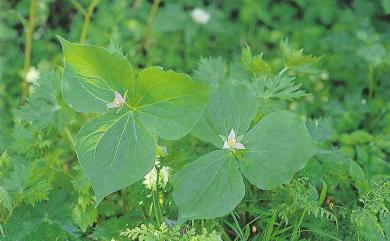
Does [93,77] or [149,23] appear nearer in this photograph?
[93,77]

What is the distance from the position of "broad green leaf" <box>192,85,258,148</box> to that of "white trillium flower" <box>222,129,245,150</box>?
1.0 inches

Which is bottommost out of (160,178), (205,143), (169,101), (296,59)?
(205,143)

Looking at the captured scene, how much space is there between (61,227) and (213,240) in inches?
15.5

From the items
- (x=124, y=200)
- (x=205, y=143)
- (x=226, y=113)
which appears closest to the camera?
(x=226, y=113)

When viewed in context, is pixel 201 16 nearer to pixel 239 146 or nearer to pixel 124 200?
pixel 124 200

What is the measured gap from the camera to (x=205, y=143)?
1.83 meters

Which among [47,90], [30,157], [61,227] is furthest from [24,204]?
[47,90]

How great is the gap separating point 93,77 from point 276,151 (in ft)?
1.32

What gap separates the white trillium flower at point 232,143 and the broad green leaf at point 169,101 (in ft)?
0.26

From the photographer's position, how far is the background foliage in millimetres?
1481

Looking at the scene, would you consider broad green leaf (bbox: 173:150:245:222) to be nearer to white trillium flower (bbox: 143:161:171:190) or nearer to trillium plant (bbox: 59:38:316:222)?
trillium plant (bbox: 59:38:316:222)

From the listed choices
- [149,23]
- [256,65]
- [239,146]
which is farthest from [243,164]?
[149,23]

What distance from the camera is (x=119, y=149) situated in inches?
53.0

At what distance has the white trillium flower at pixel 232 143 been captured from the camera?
1.38m
